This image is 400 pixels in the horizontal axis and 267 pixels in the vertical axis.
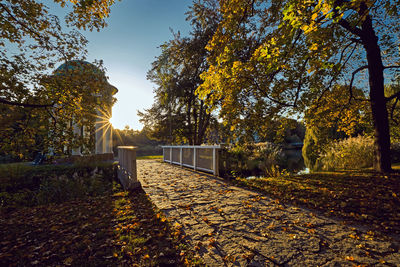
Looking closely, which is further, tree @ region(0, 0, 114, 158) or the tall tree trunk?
the tall tree trunk

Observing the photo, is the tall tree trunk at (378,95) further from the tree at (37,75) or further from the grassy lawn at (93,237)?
the tree at (37,75)

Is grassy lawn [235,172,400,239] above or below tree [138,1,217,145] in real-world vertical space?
below

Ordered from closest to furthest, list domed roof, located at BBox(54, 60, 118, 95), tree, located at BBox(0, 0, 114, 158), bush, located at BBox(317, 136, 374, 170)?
tree, located at BBox(0, 0, 114, 158) < domed roof, located at BBox(54, 60, 118, 95) < bush, located at BBox(317, 136, 374, 170)

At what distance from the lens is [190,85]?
13.8 metres

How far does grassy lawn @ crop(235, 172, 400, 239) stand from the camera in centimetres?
297

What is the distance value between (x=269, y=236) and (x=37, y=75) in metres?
5.61

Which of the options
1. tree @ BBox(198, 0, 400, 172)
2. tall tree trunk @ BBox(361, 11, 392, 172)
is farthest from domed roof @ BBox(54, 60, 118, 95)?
tall tree trunk @ BBox(361, 11, 392, 172)

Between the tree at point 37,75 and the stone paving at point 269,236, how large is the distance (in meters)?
3.31

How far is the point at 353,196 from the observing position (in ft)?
13.0

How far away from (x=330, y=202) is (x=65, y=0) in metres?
7.40

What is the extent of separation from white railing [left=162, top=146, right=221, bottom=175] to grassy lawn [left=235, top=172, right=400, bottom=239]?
5.54ft

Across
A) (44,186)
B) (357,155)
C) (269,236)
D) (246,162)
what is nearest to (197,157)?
(246,162)

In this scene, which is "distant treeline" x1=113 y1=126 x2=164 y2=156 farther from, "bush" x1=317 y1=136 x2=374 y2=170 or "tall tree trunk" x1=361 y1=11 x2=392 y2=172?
"tall tree trunk" x1=361 y1=11 x2=392 y2=172

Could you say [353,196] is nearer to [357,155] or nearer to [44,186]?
[357,155]
